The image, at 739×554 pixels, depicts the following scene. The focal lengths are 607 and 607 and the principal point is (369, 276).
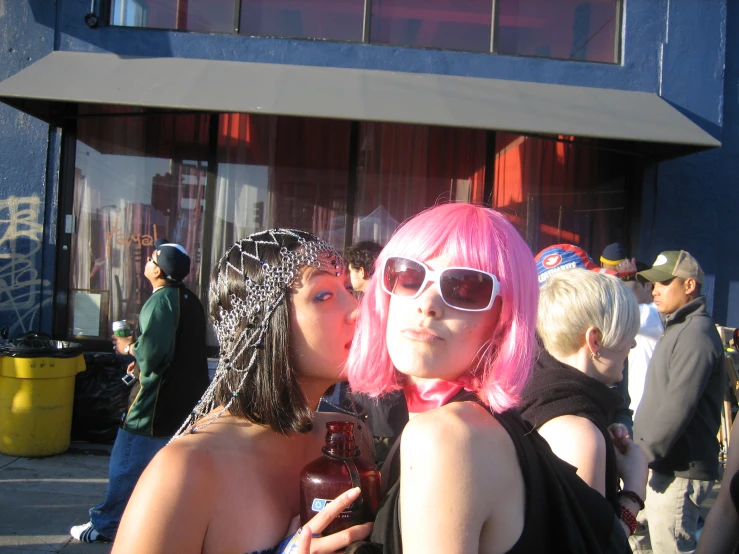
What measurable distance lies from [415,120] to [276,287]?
13.1ft

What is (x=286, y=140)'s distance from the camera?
6.77 meters

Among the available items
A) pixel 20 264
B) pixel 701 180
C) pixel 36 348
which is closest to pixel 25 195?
pixel 20 264

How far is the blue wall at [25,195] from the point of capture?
20.6 ft

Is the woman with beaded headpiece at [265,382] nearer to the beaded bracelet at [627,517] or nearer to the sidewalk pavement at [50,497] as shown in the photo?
the beaded bracelet at [627,517]

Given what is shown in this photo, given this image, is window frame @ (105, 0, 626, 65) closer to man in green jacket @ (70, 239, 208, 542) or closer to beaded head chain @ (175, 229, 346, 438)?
man in green jacket @ (70, 239, 208, 542)

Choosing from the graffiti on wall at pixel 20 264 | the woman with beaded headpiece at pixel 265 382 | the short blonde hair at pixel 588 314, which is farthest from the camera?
the graffiti on wall at pixel 20 264

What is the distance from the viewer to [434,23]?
6664mm

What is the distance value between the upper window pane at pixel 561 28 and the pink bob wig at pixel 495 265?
6.02 metres

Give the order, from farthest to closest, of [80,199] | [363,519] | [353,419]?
1. [80,199]
2. [353,419]
3. [363,519]

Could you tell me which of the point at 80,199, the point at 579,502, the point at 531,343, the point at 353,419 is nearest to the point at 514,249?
the point at 531,343

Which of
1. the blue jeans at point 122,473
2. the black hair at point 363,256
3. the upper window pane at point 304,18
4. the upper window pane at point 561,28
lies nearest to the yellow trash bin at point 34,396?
the blue jeans at point 122,473

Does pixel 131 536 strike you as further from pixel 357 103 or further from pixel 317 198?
pixel 317 198

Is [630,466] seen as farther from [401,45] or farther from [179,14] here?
[179,14]

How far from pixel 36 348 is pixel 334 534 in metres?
5.22
